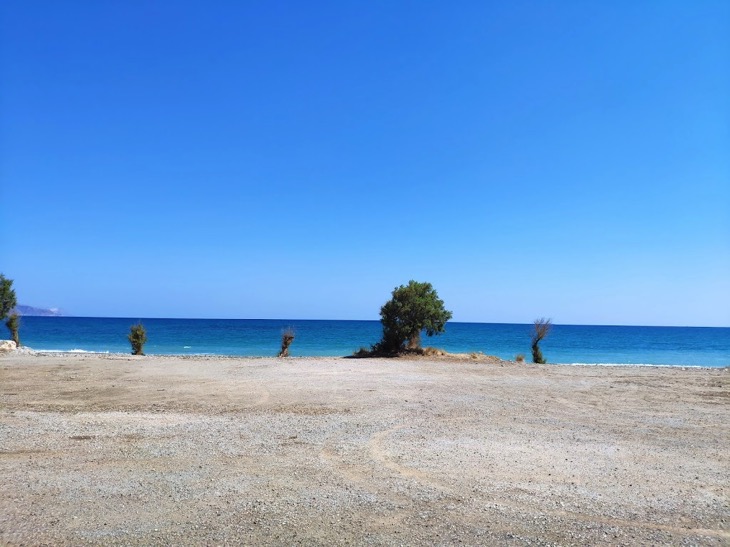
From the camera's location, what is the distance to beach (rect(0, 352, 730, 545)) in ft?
16.1

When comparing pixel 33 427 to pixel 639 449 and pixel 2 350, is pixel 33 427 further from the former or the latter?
pixel 2 350

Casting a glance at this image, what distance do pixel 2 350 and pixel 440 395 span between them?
2630cm

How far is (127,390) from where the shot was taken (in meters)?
13.5

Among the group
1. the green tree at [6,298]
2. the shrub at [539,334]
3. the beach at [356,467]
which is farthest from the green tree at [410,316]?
the green tree at [6,298]

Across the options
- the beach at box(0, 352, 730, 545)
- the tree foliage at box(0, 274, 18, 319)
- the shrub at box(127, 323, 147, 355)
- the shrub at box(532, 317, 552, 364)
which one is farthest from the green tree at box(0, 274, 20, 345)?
the shrub at box(532, 317, 552, 364)

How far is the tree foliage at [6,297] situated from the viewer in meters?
31.3

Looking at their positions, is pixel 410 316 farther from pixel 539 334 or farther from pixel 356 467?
pixel 356 467

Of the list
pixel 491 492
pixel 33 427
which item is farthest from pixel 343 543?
pixel 33 427

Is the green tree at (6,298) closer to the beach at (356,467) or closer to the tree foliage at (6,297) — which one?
the tree foliage at (6,297)

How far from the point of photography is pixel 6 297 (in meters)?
31.5

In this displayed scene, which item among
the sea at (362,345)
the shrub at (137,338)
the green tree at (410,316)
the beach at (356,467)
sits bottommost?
the sea at (362,345)

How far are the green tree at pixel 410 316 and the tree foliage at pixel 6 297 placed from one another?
2577 centimetres

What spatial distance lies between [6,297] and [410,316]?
91.4 feet

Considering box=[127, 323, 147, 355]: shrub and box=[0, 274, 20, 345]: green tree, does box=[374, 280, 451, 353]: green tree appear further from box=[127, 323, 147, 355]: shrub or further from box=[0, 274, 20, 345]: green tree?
box=[0, 274, 20, 345]: green tree
